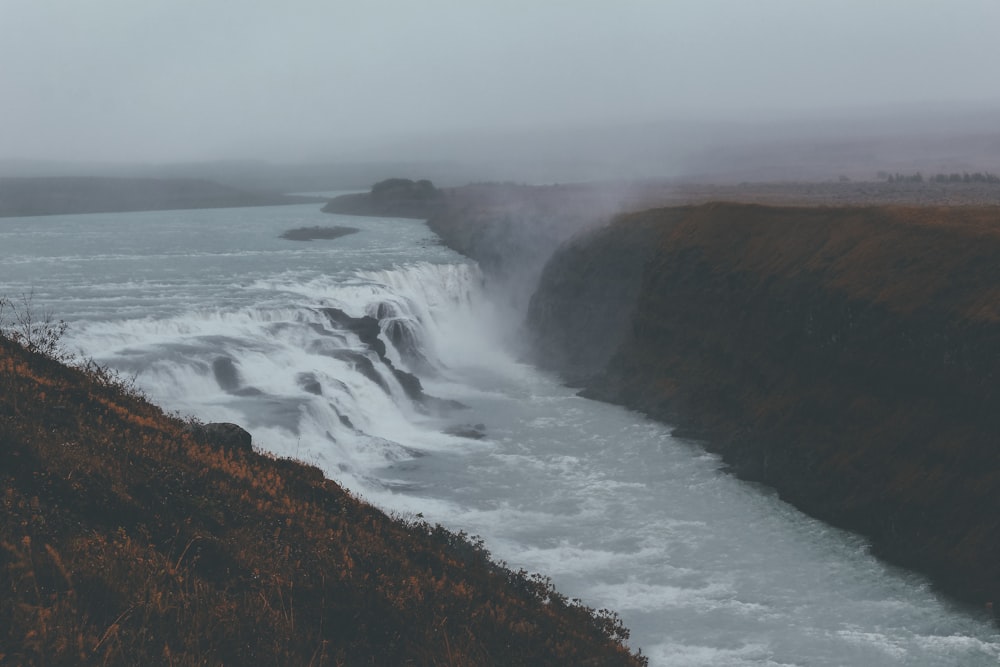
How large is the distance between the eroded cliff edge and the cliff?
55.9ft

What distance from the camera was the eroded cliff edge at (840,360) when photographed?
27.5 meters

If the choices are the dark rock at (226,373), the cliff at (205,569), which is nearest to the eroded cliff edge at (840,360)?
the cliff at (205,569)

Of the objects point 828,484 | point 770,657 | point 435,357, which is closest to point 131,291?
point 435,357

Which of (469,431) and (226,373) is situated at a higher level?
(226,373)

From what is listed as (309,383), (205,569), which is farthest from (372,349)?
(205,569)

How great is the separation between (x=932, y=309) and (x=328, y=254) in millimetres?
Result: 67328

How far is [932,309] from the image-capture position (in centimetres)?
3188

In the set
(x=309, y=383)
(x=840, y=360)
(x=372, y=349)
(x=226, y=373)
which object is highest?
A: (x=840, y=360)

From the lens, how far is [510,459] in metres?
38.0

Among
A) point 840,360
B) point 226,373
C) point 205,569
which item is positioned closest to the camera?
point 205,569

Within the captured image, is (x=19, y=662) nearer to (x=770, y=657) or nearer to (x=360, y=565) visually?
(x=360, y=565)

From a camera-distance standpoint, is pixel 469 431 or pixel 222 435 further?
pixel 469 431

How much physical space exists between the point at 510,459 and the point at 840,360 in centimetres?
1425

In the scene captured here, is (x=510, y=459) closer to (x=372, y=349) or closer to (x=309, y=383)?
(x=309, y=383)
